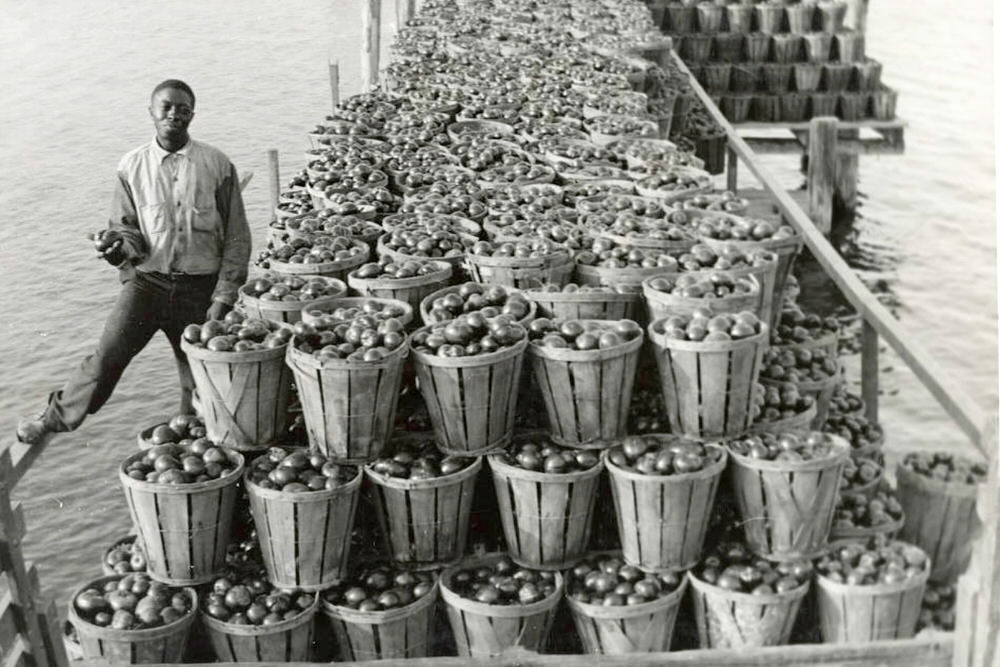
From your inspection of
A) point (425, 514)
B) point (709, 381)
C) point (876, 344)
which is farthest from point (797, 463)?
point (876, 344)

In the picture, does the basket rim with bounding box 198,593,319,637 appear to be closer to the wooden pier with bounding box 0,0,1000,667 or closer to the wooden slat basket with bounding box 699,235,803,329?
the wooden pier with bounding box 0,0,1000,667

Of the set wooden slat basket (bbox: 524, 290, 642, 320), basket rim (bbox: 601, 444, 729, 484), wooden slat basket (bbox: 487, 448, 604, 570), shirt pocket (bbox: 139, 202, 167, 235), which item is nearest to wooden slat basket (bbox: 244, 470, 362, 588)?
A: wooden slat basket (bbox: 487, 448, 604, 570)

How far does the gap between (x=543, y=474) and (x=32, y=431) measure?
3498mm

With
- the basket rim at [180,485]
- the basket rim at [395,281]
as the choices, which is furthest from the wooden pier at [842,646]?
the basket rim at [395,281]

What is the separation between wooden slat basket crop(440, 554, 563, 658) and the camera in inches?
229

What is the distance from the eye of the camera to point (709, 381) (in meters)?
6.02

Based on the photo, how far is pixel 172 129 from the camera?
7.88m

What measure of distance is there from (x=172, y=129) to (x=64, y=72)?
26.7 metres

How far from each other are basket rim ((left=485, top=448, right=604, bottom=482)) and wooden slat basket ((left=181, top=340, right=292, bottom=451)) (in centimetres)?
130

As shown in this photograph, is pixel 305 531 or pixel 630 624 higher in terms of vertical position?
pixel 305 531

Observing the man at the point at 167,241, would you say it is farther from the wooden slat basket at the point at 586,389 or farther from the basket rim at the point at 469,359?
the wooden slat basket at the point at 586,389

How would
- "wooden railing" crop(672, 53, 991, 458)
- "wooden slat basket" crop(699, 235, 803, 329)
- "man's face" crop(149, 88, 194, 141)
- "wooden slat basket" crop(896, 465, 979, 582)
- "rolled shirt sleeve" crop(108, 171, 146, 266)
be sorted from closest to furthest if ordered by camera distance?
"wooden railing" crop(672, 53, 991, 458), "wooden slat basket" crop(896, 465, 979, 582), "wooden slat basket" crop(699, 235, 803, 329), "man's face" crop(149, 88, 194, 141), "rolled shirt sleeve" crop(108, 171, 146, 266)

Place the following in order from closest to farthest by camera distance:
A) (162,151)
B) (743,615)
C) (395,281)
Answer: (743,615)
(395,281)
(162,151)

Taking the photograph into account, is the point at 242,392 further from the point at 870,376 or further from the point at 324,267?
the point at 870,376
